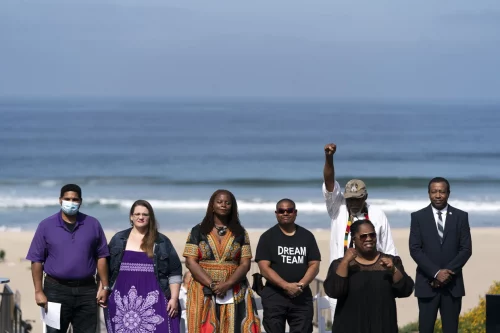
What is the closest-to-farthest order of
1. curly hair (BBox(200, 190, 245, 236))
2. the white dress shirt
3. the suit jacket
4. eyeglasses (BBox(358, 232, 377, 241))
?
eyeglasses (BBox(358, 232, 377, 241)) → curly hair (BBox(200, 190, 245, 236)) → the white dress shirt → the suit jacket

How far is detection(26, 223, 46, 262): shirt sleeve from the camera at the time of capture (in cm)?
725

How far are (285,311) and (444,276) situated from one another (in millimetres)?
1349

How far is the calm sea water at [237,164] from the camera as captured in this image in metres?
32.4

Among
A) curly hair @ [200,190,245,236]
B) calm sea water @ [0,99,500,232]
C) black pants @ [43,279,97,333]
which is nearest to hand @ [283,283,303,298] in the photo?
curly hair @ [200,190,245,236]

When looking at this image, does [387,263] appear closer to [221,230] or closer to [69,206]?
[221,230]

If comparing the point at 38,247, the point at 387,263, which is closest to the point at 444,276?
the point at 387,263

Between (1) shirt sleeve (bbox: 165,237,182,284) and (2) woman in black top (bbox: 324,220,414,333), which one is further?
(1) shirt sleeve (bbox: 165,237,182,284)

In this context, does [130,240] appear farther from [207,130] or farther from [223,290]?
[207,130]

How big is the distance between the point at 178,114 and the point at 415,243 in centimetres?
10602

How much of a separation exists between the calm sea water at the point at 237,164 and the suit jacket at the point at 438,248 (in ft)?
62.6

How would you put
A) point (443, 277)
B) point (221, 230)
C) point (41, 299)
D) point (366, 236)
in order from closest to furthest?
point (366, 236), point (41, 299), point (221, 230), point (443, 277)

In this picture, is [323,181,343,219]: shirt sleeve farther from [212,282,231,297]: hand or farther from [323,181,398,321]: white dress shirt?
[212,282,231,297]: hand

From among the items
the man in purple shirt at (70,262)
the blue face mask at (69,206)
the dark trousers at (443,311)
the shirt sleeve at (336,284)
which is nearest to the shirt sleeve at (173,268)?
the man in purple shirt at (70,262)

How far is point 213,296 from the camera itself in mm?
7406
